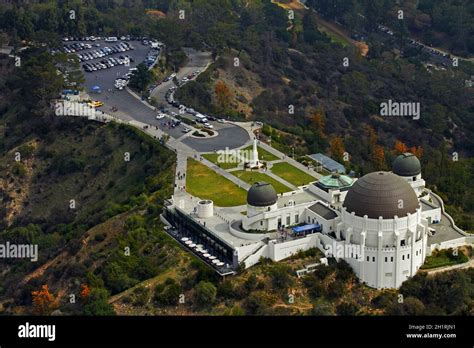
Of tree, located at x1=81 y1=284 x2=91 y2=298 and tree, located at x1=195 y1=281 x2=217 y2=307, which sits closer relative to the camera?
tree, located at x1=195 y1=281 x2=217 y2=307

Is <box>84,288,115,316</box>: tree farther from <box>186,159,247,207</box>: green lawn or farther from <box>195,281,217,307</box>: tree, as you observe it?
<box>186,159,247,207</box>: green lawn

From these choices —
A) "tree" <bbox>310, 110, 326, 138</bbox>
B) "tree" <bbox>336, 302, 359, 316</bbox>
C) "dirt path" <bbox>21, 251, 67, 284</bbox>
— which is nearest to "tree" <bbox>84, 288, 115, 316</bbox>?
"dirt path" <bbox>21, 251, 67, 284</bbox>

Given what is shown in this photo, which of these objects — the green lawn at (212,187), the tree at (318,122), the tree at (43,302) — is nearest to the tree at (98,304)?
the tree at (43,302)

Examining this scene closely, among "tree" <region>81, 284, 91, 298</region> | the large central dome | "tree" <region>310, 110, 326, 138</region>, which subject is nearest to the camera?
the large central dome

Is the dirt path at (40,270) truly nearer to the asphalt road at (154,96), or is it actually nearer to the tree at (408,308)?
the asphalt road at (154,96)

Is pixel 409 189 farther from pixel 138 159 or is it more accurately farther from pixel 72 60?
pixel 72 60

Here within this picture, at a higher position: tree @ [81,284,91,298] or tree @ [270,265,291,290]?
tree @ [270,265,291,290]
